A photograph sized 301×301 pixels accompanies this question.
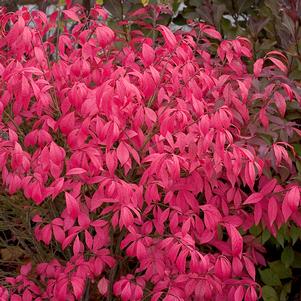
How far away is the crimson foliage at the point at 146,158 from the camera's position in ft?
7.27

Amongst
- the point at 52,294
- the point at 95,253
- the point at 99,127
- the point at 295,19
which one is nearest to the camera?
the point at 99,127

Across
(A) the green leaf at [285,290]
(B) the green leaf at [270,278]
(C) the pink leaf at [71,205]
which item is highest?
(C) the pink leaf at [71,205]

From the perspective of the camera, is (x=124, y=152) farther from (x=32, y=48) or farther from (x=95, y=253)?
(x=32, y=48)

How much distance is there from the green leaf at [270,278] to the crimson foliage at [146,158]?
39 centimetres

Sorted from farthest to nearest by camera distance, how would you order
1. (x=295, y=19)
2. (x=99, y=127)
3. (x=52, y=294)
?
1. (x=295, y=19)
2. (x=52, y=294)
3. (x=99, y=127)

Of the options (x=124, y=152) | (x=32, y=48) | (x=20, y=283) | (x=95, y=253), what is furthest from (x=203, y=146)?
(x=20, y=283)

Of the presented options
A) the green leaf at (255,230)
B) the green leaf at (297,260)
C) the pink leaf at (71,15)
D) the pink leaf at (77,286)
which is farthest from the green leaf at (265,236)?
the pink leaf at (71,15)

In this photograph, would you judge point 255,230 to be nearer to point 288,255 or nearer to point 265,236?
point 265,236

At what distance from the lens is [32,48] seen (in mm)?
2629

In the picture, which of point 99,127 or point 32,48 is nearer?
point 99,127

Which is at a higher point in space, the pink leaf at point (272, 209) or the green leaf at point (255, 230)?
the pink leaf at point (272, 209)

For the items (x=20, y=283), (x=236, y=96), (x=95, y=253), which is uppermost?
(x=236, y=96)

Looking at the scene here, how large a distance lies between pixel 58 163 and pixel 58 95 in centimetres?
42

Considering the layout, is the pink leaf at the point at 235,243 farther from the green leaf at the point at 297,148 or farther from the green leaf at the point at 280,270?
the green leaf at the point at 280,270
